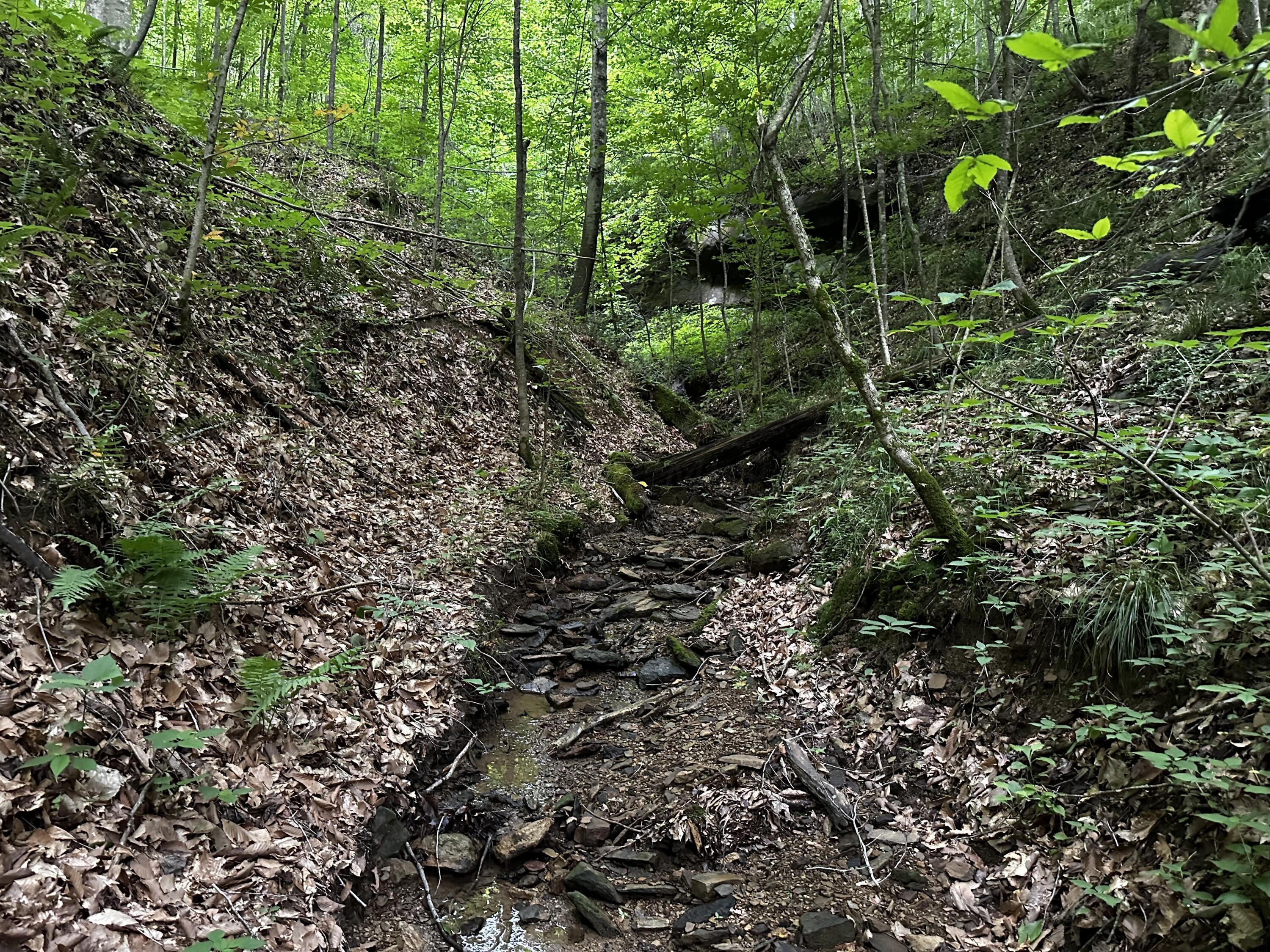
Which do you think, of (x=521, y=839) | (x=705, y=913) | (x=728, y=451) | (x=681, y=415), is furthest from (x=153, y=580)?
(x=681, y=415)

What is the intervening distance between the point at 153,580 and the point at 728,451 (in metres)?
9.34

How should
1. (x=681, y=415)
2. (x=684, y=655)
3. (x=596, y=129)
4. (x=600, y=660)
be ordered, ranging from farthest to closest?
(x=681, y=415) < (x=596, y=129) < (x=600, y=660) < (x=684, y=655)

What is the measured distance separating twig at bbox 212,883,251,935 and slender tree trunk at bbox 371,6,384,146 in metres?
17.2

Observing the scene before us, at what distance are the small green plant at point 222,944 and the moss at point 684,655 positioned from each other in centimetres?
417

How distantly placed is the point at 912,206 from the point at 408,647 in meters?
16.4

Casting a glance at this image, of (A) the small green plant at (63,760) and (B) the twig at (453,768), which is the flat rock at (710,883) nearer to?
(B) the twig at (453,768)

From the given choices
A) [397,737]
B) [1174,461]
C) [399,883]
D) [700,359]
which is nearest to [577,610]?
[397,737]

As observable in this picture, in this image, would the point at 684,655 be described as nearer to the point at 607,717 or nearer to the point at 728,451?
the point at 607,717

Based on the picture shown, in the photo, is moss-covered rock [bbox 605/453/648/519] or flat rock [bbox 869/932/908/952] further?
moss-covered rock [bbox 605/453/648/519]

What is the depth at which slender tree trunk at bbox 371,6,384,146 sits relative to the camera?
16.9 metres

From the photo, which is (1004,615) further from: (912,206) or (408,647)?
(912,206)

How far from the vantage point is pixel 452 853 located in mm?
4184

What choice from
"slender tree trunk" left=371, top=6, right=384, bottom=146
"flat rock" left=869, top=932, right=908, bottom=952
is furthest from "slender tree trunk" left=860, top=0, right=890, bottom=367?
"slender tree trunk" left=371, top=6, right=384, bottom=146

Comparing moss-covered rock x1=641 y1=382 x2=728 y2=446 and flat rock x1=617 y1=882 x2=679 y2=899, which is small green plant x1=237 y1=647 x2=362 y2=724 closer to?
flat rock x1=617 y1=882 x2=679 y2=899
